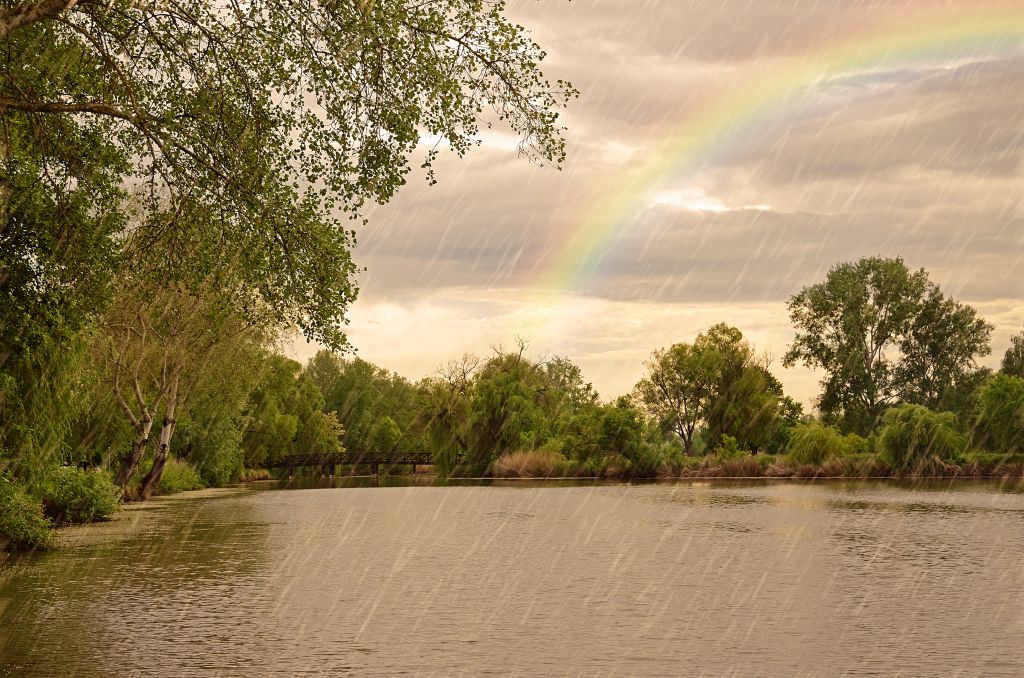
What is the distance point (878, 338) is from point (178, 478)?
56.2 meters

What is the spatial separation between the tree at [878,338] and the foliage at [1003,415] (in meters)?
16.4

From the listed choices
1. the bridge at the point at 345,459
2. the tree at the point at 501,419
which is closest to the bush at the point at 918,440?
the tree at the point at 501,419

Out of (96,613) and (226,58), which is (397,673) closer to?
(96,613)

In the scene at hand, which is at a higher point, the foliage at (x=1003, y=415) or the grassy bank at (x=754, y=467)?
the foliage at (x=1003, y=415)

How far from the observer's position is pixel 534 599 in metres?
14.1

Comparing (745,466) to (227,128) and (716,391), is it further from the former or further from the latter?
(227,128)

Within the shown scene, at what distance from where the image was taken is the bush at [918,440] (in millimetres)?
53344

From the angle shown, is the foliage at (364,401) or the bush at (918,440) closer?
the bush at (918,440)

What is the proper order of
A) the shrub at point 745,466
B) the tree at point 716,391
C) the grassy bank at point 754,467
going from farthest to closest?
the tree at point 716,391 < the shrub at point 745,466 < the grassy bank at point 754,467

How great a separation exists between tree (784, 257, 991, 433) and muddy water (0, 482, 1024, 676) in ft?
172

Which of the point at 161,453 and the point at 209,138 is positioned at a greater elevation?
the point at 209,138

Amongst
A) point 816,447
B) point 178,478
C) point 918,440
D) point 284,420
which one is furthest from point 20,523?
point 284,420

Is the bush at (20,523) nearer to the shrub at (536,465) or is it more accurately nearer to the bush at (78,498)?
the bush at (78,498)

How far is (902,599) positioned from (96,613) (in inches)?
435
